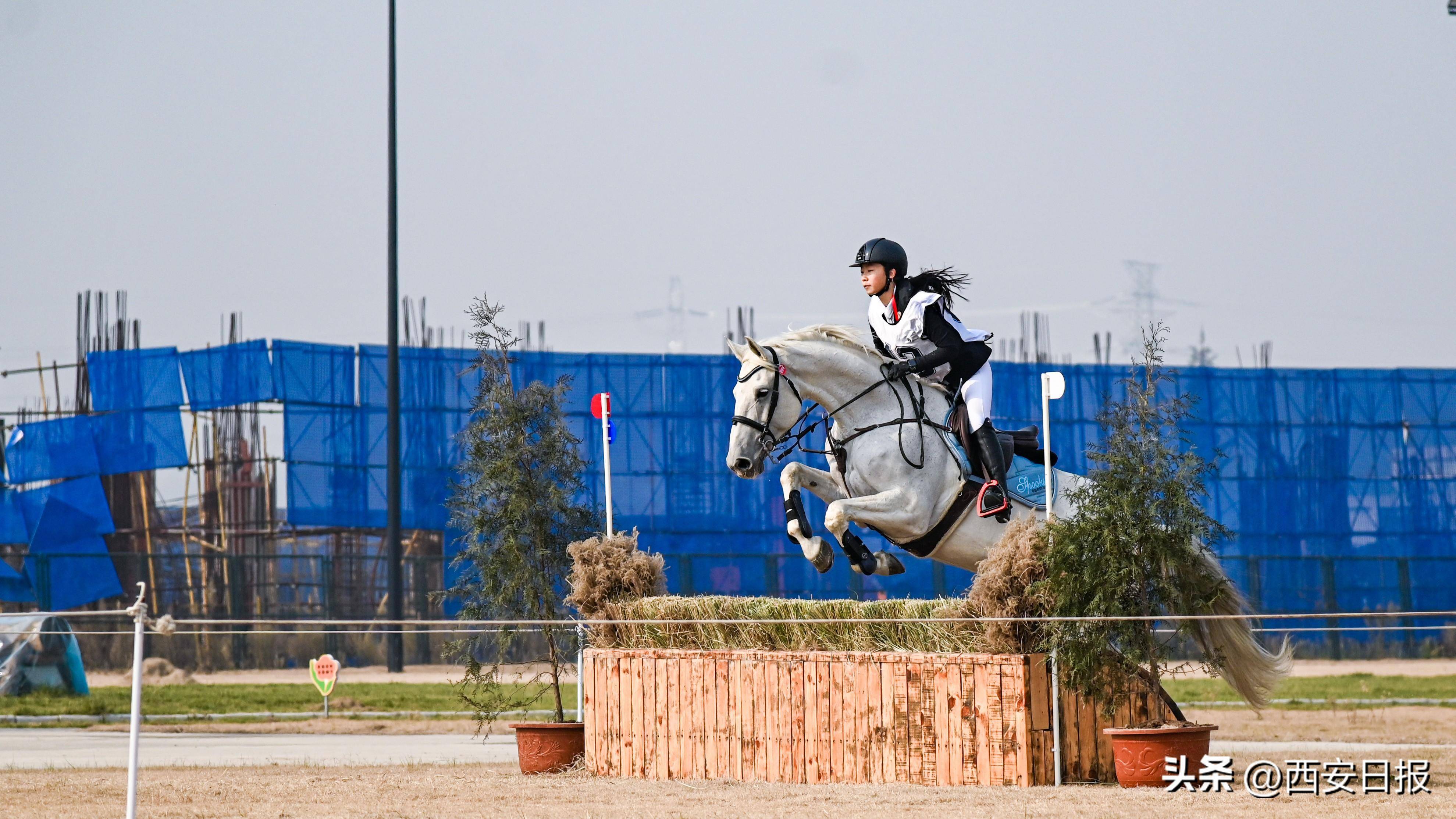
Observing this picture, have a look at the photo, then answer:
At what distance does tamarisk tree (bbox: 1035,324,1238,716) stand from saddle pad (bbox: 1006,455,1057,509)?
1.14 ft

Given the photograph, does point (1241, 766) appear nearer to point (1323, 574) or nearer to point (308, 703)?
point (308, 703)

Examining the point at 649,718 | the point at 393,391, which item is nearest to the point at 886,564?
the point at 649,718

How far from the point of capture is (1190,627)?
8.66 m

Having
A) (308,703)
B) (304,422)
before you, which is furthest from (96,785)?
(304,422)

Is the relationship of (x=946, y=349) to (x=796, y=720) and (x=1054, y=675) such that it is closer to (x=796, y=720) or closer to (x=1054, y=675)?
(x=1054, y=675)

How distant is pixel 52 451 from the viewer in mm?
28609

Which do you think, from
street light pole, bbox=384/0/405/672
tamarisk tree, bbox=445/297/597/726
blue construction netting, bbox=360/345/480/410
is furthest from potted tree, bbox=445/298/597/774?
blue construction netting, bbox=360/345/480/410

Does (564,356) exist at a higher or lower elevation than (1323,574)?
higher

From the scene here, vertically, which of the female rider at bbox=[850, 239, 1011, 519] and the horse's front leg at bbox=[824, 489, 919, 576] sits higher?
the female rider at bbox=[850, 239, 1011, 519]

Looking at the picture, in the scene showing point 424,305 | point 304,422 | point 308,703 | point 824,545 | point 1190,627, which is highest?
point 424,305

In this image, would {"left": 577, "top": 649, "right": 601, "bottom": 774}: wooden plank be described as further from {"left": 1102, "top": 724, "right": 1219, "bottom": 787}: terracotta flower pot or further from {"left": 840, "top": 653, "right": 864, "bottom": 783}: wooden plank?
{"left": 1102, "top": 724, "right": 1219, "bottom": 787}: terracotta flower pot

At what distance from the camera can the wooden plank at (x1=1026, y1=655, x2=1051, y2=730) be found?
8.18 meters

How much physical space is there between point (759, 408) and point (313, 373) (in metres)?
21.6

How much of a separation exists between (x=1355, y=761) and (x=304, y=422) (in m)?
22.1
